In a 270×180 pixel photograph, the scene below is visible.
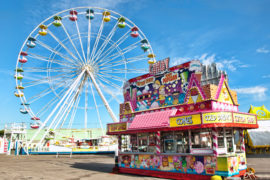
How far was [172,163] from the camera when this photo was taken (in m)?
11.2

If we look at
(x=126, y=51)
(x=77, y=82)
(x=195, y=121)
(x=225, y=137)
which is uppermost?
(x=126, y=51)

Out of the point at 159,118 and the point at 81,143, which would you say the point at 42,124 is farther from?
the point at 159,118

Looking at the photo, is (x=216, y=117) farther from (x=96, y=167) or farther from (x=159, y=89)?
(x=96, y=167)

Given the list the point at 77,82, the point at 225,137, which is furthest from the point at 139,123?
the point at 77,82

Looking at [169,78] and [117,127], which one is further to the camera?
[117,127]

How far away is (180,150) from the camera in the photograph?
11297mm

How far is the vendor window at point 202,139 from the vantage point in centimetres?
1057

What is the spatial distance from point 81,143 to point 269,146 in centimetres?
2687

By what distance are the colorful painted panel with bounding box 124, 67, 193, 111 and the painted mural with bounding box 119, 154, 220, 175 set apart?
2.77 meters

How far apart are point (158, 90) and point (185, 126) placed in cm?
324

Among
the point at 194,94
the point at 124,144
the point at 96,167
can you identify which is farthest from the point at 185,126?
the point at 96,167

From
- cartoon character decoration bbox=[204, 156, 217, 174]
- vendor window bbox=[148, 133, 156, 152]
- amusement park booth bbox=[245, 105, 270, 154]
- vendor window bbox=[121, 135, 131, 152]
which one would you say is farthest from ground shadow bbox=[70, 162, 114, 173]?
amusement park booth bbox=[245, 105, 270, 154]

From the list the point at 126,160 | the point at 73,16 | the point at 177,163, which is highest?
the point at 73,16

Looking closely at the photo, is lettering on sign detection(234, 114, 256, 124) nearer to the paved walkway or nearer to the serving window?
the serving window
